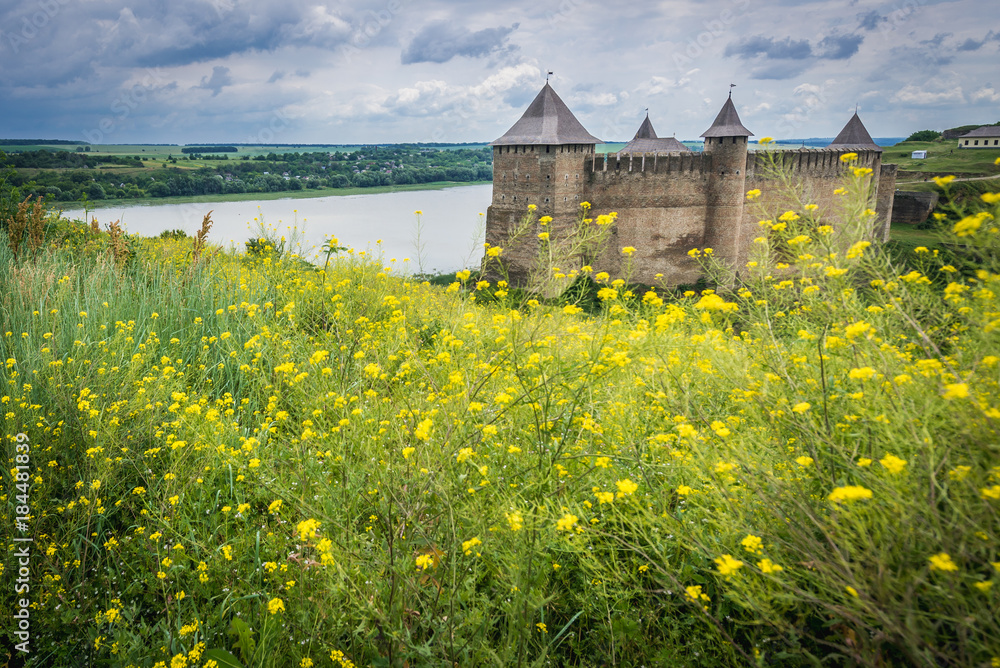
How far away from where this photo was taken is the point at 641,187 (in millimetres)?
22844

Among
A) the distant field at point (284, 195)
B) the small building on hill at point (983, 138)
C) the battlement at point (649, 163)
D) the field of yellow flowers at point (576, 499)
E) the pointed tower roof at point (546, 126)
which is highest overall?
the small building on hill at point (983, 138)

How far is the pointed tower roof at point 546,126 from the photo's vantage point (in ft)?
68.8

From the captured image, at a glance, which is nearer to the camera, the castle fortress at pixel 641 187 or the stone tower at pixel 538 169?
the stone tower at pixel 538 169

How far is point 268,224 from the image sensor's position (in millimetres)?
8688

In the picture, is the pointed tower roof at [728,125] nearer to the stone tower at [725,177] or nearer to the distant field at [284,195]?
the stone tower at [725,177]

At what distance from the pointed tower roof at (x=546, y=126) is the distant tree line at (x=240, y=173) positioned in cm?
719

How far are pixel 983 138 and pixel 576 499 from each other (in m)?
71.2

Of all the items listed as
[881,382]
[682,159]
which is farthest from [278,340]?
[682,159]

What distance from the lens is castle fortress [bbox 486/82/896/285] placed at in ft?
69.5

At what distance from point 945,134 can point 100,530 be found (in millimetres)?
85774

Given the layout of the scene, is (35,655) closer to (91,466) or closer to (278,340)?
(91,466)

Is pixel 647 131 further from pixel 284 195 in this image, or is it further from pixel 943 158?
pixel 943 158

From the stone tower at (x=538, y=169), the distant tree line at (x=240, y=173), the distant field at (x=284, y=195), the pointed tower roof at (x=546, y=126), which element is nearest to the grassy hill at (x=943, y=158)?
the pointed tower roof at (x=546, y=126)

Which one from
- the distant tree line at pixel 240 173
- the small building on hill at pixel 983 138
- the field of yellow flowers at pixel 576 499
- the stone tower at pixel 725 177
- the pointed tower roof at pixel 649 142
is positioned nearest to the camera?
the field of yellow flowers at pixel 576 499
